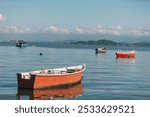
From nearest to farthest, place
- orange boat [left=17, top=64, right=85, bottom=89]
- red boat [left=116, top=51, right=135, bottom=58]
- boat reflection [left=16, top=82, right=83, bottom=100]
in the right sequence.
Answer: boat reflection [left=16, top=82, right=83, bottom=100]
orange boat [left=17, top=64, right=85, bottom=89]
red boat [left=116, top=51, right=135, bottom=58]

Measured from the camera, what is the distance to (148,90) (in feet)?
99.2

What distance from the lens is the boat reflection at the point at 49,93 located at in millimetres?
26550

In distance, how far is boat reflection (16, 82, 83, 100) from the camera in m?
26.5

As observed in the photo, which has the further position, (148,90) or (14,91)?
(148,90)

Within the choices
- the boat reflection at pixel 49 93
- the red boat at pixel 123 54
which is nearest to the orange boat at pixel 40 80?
the boat reflection at pixel 49 93

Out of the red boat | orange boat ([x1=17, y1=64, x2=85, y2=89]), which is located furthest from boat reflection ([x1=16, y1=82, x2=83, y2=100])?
the red boat

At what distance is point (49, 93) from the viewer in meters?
27.9

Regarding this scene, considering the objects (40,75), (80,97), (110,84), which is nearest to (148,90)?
(110,84)

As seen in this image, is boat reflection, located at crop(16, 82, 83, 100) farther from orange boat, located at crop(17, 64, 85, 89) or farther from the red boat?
the red boat

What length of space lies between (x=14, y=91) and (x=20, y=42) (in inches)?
5036

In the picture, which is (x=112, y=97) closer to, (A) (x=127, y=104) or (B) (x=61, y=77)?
(B) (x=61, y=77)

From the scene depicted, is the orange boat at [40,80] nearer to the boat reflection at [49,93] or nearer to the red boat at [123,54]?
the boat reflection at [49,93]

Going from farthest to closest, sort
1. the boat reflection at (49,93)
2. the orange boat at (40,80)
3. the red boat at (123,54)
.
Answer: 1. the red boat at (123,54)
2. the orange boat at (40,80)
3. the boat reflection at (49,93)

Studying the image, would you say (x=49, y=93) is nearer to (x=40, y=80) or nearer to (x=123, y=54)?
(x=40, y=80)
